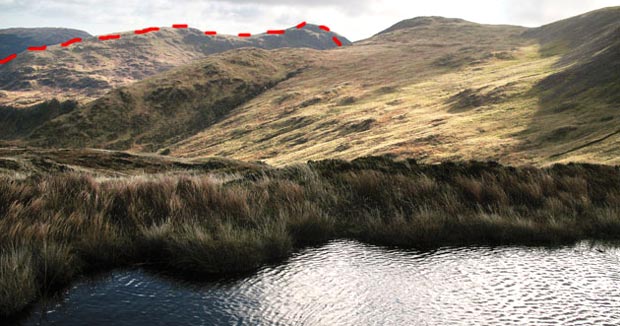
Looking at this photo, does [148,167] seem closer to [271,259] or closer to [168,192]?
[168,192]

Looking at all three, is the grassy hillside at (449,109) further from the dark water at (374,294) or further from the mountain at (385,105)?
the dark water at (374,294)

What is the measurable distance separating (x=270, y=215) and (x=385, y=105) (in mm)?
88871

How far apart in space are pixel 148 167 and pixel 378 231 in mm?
15126

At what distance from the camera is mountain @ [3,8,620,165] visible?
54.3m

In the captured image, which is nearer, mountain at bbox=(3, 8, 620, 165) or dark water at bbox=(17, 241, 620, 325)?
dark water at bbox=(17, 241, 620, 325)

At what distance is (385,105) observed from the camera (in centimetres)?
9775

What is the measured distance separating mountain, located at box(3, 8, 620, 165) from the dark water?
1126 inches

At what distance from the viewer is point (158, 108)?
5236 inches

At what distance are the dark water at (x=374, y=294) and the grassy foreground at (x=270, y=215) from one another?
547mm

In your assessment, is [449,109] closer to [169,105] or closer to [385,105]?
[385,105]

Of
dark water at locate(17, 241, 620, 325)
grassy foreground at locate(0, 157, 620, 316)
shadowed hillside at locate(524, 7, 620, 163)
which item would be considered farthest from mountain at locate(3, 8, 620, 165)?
dark water at locate(17, 241, 620, 325)

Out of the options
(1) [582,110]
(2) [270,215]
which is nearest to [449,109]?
(1) [582,110]

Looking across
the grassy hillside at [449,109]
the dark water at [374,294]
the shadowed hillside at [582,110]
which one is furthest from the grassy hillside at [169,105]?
the dark water at [374,294]

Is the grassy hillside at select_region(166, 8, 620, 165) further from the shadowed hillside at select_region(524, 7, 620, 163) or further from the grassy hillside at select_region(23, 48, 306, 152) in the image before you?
the grassy hillside at select_region(23, 48, 306, 152)
